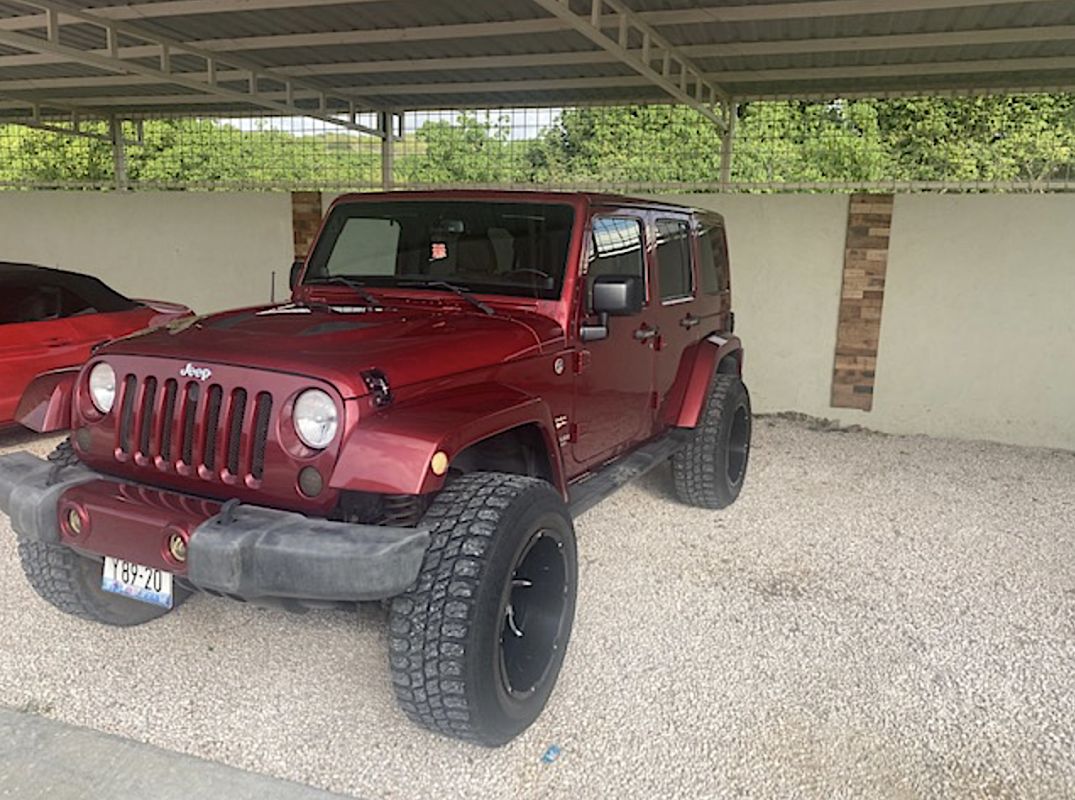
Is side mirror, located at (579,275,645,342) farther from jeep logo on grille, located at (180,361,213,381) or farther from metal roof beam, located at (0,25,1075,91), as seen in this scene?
metal roof beam, located at (0,25,1075,91)

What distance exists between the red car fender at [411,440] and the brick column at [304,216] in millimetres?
5955

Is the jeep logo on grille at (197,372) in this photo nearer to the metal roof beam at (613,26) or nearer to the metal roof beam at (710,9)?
the metal roof beam at (710,9)

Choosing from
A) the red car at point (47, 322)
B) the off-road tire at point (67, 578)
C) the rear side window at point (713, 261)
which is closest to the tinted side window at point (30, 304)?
the red car at point (47, 322)

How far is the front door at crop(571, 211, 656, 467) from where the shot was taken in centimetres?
363

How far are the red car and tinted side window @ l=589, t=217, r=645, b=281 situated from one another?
336 centimetres

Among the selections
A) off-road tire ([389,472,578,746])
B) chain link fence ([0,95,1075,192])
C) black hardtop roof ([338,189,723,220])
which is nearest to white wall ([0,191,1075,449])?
chain link fence ([0,95,1075,192])

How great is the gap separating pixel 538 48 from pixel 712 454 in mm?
4347

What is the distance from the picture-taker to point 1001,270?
6.79 metres

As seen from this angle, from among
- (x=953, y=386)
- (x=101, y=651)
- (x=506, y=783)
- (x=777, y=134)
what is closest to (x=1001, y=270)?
(x=953, y=386)

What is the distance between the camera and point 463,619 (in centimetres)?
239

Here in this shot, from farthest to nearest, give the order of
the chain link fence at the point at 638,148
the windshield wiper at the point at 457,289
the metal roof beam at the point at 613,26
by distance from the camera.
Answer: the chain link fence at the point at 638,148 < the metal roof beam at the point at 613,26 < the windshield wiper at the point at 457,289

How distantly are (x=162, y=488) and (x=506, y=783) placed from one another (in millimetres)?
1379

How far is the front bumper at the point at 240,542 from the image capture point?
227 cm

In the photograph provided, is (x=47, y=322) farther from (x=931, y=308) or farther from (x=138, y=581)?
(x=931, y=308)
